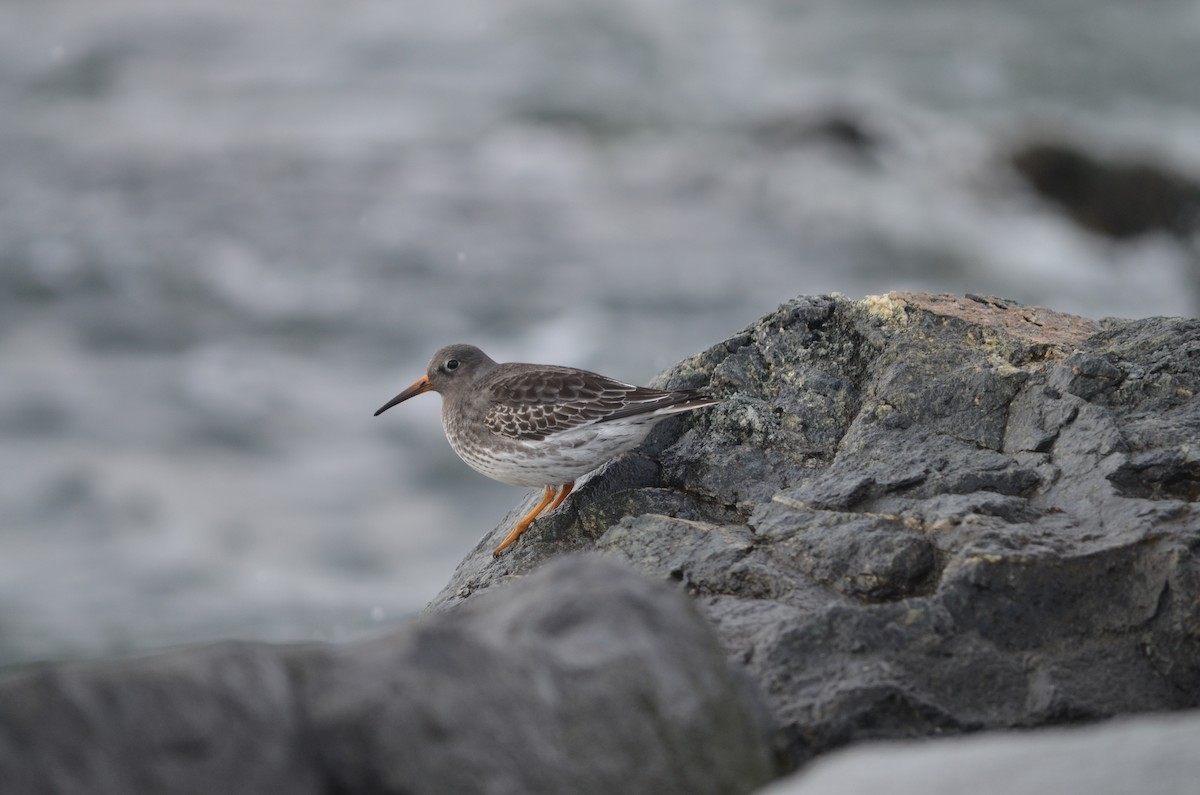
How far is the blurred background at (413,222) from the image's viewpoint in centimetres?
1390

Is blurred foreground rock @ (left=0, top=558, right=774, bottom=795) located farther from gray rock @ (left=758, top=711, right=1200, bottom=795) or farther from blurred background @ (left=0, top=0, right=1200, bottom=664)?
blurred background @ (left=0, top=0, right=1200, bottom=664)

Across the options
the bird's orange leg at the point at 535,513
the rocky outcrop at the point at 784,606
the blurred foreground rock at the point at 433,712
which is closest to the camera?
the blurred foreground rock at the point at 433,712

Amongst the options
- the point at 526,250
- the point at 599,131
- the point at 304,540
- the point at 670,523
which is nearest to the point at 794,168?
the point at 599,131

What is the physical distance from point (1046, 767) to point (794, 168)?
16845 millimetres

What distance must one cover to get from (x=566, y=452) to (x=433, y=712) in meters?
3.35

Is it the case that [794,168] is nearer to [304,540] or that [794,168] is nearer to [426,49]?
[426,49]

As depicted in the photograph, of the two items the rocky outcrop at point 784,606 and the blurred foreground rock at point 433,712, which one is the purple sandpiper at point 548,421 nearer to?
the rocky outcrop at point 784,606

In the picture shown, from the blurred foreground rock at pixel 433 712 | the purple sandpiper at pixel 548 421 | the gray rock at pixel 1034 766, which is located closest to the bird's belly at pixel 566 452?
the purple sandpiper at pixel 548 421

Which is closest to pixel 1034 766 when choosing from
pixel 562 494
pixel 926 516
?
pixel 926 516

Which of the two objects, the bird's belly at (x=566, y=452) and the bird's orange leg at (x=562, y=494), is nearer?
the bird's belly at (x=566, y=452)

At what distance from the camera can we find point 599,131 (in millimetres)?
20688

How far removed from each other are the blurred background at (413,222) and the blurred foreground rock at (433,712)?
9440mm

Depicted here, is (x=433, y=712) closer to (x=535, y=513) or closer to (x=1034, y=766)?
(x=1034, y=766)

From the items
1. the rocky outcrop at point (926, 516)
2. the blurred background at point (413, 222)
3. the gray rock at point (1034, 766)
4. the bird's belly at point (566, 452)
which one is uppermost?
the blurred background at point (413, 222)
